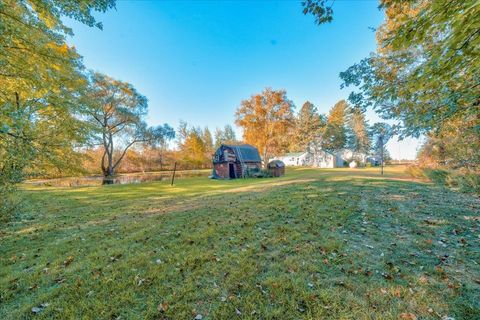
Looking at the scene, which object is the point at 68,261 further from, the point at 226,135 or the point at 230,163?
the point at 226,135

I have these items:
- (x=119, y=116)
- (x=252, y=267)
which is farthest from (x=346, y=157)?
(x=252, y=267)

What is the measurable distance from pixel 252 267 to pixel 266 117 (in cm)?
3057

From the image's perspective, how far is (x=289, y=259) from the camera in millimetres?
3455

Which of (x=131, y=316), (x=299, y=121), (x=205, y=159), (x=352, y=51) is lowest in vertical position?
(x=131, y=316)

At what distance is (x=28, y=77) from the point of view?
4980 mm

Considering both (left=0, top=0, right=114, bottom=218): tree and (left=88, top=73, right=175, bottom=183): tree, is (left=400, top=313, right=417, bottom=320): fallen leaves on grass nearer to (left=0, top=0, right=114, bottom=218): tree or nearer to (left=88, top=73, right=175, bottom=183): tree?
(left=0, top=0, right=114, bottom=218): tree

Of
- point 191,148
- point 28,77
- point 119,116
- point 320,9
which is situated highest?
point 119,116

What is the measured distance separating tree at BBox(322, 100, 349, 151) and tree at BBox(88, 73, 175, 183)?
120 ft

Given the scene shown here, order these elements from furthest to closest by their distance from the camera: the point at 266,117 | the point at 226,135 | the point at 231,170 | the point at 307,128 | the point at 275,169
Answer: the point at 226,135 → the point at 307,128 → the point at 266,117 → the point at 275,169 → the point at 231,170

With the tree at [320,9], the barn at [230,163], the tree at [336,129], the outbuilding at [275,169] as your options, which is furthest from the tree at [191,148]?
the tree at [320,9]

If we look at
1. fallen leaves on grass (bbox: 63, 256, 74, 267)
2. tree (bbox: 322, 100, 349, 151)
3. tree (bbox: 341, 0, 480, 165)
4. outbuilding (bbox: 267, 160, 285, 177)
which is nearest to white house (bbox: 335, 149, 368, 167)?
tree (bbox: 322, 100, 349, 151)

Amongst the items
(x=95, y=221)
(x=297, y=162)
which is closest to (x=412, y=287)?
(x=95, y=221)

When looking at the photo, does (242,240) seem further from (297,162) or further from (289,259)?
(297,162)

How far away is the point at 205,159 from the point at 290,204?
4013cm
